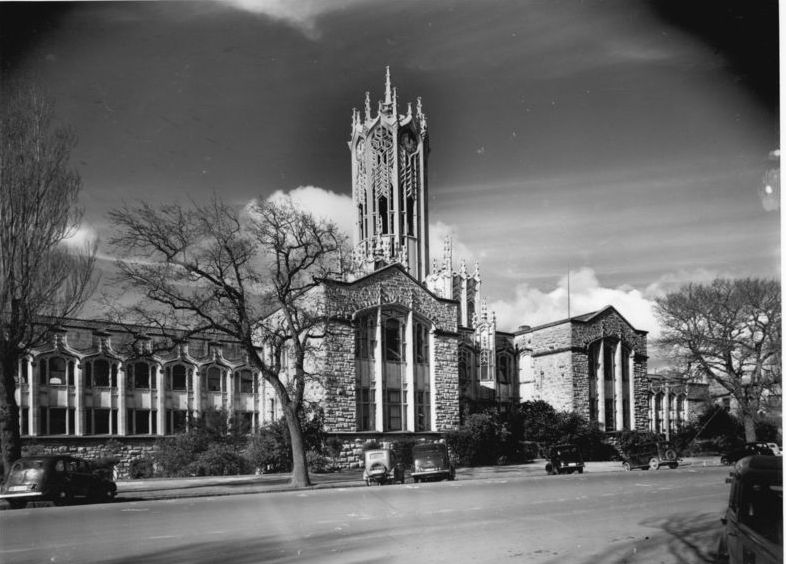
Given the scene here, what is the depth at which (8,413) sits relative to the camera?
21.4 metres

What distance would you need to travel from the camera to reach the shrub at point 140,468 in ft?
98.5

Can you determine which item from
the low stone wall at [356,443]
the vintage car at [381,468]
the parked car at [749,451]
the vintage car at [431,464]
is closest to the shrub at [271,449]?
the low stone wall at [356,443]

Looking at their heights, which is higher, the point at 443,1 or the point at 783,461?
the point at 443,1

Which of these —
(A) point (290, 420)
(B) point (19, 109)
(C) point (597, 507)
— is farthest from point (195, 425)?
(C) point (597, 507)

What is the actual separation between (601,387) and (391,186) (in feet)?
84.5

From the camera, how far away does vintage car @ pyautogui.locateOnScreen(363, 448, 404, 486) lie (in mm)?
26969

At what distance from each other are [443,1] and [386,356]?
59.2 feet

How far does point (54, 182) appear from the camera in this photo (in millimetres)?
22219

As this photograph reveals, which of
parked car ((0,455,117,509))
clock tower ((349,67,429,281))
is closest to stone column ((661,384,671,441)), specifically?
clock tower ((349,67,429,281))

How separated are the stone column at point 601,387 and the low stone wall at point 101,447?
75.3ft

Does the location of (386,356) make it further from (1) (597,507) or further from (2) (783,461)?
(2) (783,461)

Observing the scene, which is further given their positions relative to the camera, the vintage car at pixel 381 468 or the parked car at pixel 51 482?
the vintage car at pixel 381 468

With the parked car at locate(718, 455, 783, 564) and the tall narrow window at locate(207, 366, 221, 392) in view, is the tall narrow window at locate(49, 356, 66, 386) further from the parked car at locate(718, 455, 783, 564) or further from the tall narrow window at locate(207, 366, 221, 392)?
the parked car at locate(718, 455, 783, 564)

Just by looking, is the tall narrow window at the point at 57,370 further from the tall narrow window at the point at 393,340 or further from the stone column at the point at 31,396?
the tall narrow window at the point at 393,340
